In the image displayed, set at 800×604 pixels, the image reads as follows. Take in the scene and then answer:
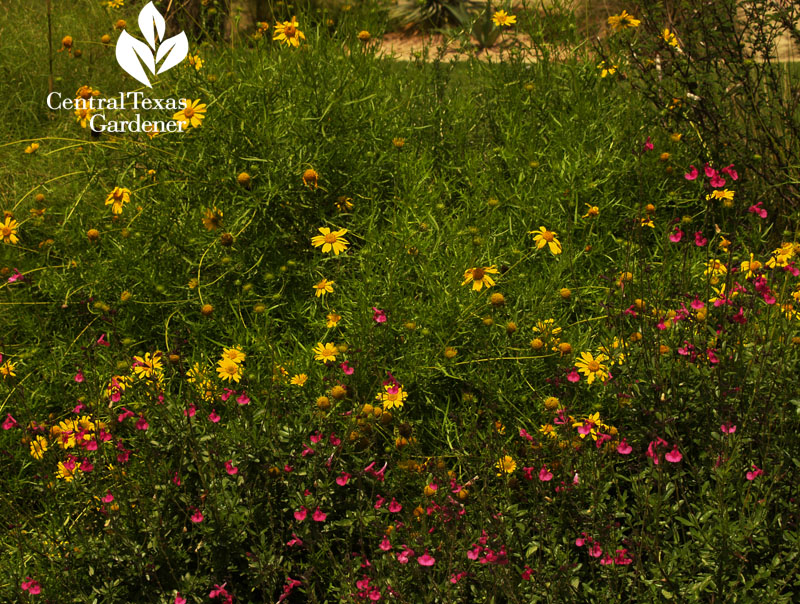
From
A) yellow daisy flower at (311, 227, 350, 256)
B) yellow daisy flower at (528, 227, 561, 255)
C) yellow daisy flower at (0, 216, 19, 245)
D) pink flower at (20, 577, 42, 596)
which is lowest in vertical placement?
pink flower at (20, 577, 42, 596)

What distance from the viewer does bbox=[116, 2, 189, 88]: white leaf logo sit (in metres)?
3.63

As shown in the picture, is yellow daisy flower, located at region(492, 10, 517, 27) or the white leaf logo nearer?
the white leaf logo

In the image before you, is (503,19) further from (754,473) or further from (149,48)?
(754,473)

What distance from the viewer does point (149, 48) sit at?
3828 millimetres

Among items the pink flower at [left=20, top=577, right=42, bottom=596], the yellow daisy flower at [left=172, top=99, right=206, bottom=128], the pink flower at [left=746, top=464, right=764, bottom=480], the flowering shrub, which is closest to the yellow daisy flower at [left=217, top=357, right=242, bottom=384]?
the flowering shrub

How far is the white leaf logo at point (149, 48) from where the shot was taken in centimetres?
363

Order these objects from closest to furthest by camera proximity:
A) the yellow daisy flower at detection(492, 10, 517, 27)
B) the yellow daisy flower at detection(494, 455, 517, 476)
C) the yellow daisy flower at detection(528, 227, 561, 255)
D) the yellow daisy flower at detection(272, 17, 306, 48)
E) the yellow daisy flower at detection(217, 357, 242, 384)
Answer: the yellow daisy flower at detection(494, 455, 517, 476)
the yellow daisy flower at detection(217, 357, 242, 384)
the yellow daisy flower at detection(528, 227, 561, 255)
the yellow daisy flower at detection(272, 17, 306, 48)
the yellow daisy flower at detection(492, 10, 517, 27)

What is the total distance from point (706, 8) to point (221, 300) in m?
2.54

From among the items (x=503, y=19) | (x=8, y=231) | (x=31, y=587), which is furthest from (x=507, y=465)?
(x=503, y=19)

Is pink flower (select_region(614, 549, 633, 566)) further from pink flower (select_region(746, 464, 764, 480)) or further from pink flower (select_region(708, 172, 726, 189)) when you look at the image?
pink flower (select_region(708, 172, 726, 189))

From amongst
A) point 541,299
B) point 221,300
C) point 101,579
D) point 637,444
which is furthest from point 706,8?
point 101,579

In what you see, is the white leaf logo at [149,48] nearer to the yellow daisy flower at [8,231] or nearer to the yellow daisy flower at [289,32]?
the yellow daisy flower at [289,32]

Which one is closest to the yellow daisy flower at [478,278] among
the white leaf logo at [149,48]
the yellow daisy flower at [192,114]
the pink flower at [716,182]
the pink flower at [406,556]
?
the pink flower at [406,556]

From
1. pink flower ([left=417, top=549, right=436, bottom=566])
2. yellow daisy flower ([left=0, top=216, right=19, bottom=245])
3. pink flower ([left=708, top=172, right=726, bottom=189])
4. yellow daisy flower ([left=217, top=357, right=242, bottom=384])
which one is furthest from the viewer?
yellow daisy flower ([left=0, top=216, right=19, bottom=245])
